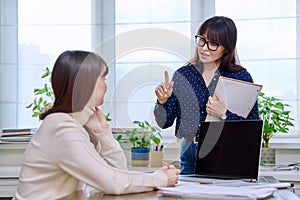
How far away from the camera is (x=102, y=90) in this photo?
1.46 metres

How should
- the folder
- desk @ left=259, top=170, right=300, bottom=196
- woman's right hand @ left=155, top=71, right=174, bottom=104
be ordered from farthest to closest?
desk @ left=259, top=170, right=300, bottom=196, woman's right hand @ left=155, top=71, right=174, bottom=104, the folder

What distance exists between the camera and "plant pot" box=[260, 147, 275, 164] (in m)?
2.66

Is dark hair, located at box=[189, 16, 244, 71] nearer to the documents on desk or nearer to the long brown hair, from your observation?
the long brown hair

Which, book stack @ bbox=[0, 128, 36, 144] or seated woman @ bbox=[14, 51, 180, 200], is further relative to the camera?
book stack @ bbox=[0, 128, 36, 144]

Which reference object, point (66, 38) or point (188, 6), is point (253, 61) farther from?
point (66, 38)

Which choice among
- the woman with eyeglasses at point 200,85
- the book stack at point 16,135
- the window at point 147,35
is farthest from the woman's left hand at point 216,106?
the book stack at point 16,135

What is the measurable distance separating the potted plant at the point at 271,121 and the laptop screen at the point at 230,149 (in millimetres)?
1048

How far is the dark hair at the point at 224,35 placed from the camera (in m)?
1.90

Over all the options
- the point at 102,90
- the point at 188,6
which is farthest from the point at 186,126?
the point at 188,6

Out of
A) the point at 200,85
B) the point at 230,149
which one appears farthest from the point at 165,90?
the point at 230,149

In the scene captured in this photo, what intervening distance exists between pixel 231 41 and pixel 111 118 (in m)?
1.10

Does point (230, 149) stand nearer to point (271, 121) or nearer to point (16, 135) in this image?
point (271, 121)

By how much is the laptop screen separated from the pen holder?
35.7 inches

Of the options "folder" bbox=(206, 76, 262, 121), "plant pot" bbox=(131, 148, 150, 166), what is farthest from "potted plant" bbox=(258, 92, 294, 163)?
"folder" bbox=(206, 76, 262, 121)
